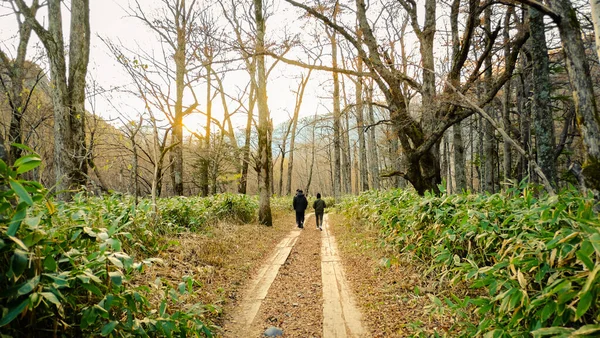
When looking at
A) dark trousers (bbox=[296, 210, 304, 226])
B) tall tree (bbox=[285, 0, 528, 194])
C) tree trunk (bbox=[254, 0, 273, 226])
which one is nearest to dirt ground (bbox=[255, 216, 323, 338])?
tall tree (bbox=[285, 0, 528, 194])

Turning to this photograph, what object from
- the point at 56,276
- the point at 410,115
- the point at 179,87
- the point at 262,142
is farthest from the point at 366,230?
the point at 179,87

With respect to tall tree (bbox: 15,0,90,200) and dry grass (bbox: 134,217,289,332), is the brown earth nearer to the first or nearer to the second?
dry grass (bbox: 134,217,289,332)

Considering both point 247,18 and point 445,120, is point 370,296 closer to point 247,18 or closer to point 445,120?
point 445,120

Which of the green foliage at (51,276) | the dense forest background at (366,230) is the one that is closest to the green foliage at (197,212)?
the dense forest background at (366,230)

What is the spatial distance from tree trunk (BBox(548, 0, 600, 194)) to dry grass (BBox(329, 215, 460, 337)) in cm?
210

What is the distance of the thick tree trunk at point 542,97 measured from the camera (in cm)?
495

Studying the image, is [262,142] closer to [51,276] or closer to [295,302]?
[295,302]

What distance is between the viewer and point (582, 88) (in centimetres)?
308

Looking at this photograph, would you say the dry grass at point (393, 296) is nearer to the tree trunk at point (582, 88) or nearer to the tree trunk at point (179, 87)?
the tree trunk at point (582, 88)

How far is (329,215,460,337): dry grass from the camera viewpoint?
10.5ft

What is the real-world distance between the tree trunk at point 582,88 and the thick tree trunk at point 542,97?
6.91 ft

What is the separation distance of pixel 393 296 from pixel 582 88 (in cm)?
327

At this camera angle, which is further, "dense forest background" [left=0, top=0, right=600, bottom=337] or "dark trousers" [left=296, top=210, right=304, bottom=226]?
"dark trousers" [left=296, top=210, right=304, bottom=226]

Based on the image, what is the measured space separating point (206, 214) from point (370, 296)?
4.92 metres
